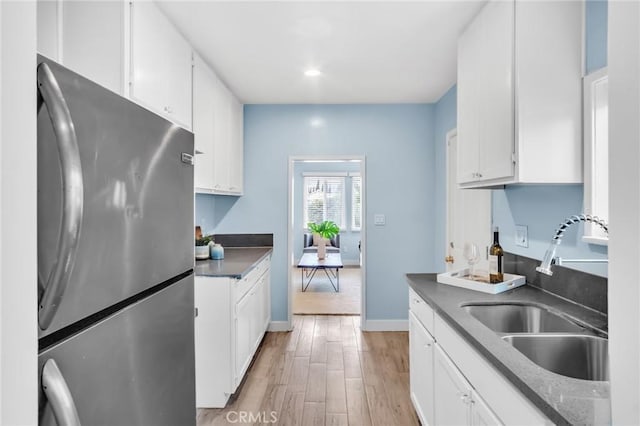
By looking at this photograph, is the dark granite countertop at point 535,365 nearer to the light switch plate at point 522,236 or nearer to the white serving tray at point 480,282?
the white serving tray at point 480,282

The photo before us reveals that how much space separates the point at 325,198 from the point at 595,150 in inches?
273

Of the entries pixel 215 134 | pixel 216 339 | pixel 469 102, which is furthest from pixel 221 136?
pixel 469 102

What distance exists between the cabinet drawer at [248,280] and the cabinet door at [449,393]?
1.37 metres


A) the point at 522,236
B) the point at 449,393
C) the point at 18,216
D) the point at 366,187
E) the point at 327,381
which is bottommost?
the point at 327,381

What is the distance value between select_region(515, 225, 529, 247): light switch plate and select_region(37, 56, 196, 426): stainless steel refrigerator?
202 cm

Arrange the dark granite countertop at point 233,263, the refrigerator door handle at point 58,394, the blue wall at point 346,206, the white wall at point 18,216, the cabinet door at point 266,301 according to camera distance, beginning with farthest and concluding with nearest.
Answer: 1. the blue wall at point 346,206
2. the cabinet door at point 266,301
3. the dark granite countertop at point 233,263
4. the refrigerator door handle at point 58,394
5. the white wall at point 18,216

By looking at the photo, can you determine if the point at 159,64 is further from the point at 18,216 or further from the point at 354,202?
the point at 354,202

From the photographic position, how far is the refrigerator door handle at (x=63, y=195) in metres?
0.57

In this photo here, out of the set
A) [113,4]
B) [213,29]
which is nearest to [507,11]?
[213,29]

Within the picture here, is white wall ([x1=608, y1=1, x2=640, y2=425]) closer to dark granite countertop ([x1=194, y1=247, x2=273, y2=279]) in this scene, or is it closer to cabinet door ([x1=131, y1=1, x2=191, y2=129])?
cabinet door ([x1=131, y1=1, x2=191, y2=129])

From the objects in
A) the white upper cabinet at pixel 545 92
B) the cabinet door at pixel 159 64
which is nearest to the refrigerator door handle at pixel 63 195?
the cabinet door at pixel 159 64

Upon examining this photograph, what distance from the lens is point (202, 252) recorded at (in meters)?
3.22

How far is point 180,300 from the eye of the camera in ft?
3.69

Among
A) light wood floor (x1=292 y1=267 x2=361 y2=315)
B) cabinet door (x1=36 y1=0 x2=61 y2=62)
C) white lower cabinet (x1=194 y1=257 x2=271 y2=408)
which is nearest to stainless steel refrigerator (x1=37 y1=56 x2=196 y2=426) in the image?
cabinet door (x1=36 y1=0 x2=61 y2=62)
